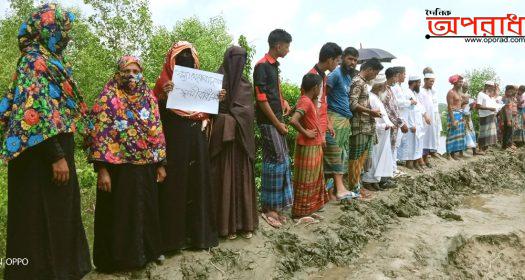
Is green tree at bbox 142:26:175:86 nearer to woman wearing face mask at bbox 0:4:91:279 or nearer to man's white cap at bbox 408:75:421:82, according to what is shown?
man's white cap at bbox 408:75:421:82

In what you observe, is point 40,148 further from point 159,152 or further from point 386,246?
point 386,246

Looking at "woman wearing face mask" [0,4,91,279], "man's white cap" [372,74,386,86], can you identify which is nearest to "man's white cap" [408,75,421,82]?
"man's white cap" [372,74,386,86]

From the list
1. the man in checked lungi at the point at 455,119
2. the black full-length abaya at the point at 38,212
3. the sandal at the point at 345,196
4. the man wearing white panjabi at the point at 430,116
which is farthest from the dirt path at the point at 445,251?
the man in checked lungi at the point at 455,119

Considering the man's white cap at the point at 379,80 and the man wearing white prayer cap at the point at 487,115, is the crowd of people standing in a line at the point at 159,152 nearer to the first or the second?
the man's white cap at the point at 379,80

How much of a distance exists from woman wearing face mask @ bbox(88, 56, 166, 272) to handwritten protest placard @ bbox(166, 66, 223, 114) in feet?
0.88

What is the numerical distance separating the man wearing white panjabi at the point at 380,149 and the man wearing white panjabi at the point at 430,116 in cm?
253

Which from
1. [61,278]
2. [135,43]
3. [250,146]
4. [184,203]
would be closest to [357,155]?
[250,146]

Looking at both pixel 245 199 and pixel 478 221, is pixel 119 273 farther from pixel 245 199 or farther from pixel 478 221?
pixel 478 221

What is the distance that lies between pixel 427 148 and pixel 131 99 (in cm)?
706

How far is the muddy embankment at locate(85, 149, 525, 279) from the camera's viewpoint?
12.8 ft

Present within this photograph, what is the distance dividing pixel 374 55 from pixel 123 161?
751cm

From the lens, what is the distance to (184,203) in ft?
12.4

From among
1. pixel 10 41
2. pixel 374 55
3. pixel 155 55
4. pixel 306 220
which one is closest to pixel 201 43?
pixel 155 55

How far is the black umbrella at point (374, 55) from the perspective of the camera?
9.60m
